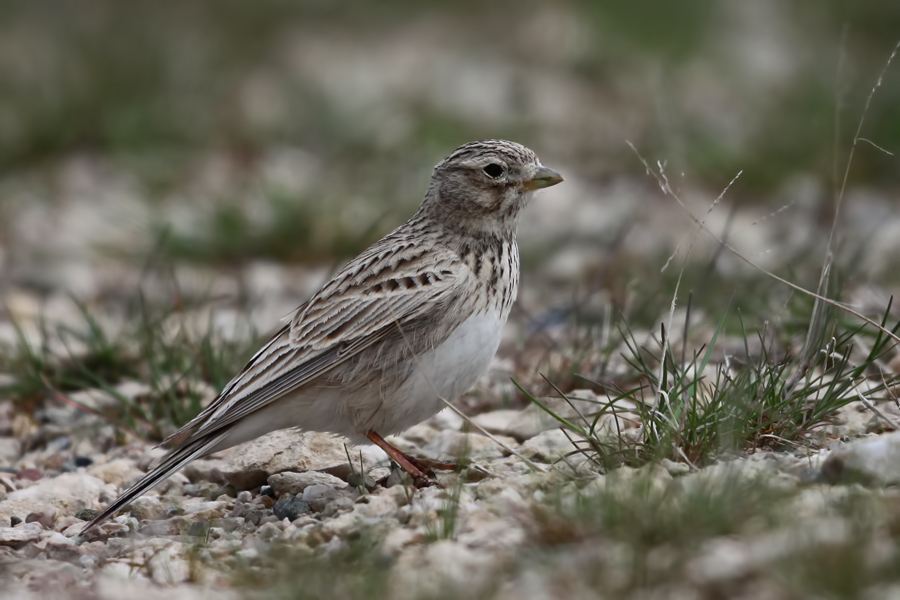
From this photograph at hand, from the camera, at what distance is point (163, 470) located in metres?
4.85

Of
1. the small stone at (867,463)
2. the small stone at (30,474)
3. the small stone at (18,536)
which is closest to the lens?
the small stone at (867,463)

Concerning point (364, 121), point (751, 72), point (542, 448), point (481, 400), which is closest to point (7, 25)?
point (364, 121)

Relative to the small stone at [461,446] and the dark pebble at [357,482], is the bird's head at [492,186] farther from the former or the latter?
the dark pebble at [357,482]

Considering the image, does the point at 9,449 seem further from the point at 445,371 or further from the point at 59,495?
the point at 445,371

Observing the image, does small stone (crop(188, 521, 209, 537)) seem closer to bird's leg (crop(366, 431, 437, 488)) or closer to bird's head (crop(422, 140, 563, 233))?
bird's leg (crop(366, 431, 437, 488))

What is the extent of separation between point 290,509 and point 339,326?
840 millimetres

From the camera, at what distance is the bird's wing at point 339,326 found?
16.7ft

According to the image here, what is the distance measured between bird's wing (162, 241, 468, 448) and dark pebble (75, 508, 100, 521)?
45cm

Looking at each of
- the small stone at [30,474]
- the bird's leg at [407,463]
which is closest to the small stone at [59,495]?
the small stone at [30,474]

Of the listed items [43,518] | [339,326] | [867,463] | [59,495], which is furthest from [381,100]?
[867,463]

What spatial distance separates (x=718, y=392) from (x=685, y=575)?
144 cm

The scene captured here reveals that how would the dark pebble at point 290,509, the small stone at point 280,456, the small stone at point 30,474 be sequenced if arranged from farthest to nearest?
the small stone at point 30,474
the small stone at point 280,456
the dark pebble at point 290,509

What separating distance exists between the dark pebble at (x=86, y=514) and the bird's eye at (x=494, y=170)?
7.57 ft

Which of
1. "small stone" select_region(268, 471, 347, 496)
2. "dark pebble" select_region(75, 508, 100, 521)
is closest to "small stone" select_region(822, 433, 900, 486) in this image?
"small stone" select_region(268, 471, 347, 496)
